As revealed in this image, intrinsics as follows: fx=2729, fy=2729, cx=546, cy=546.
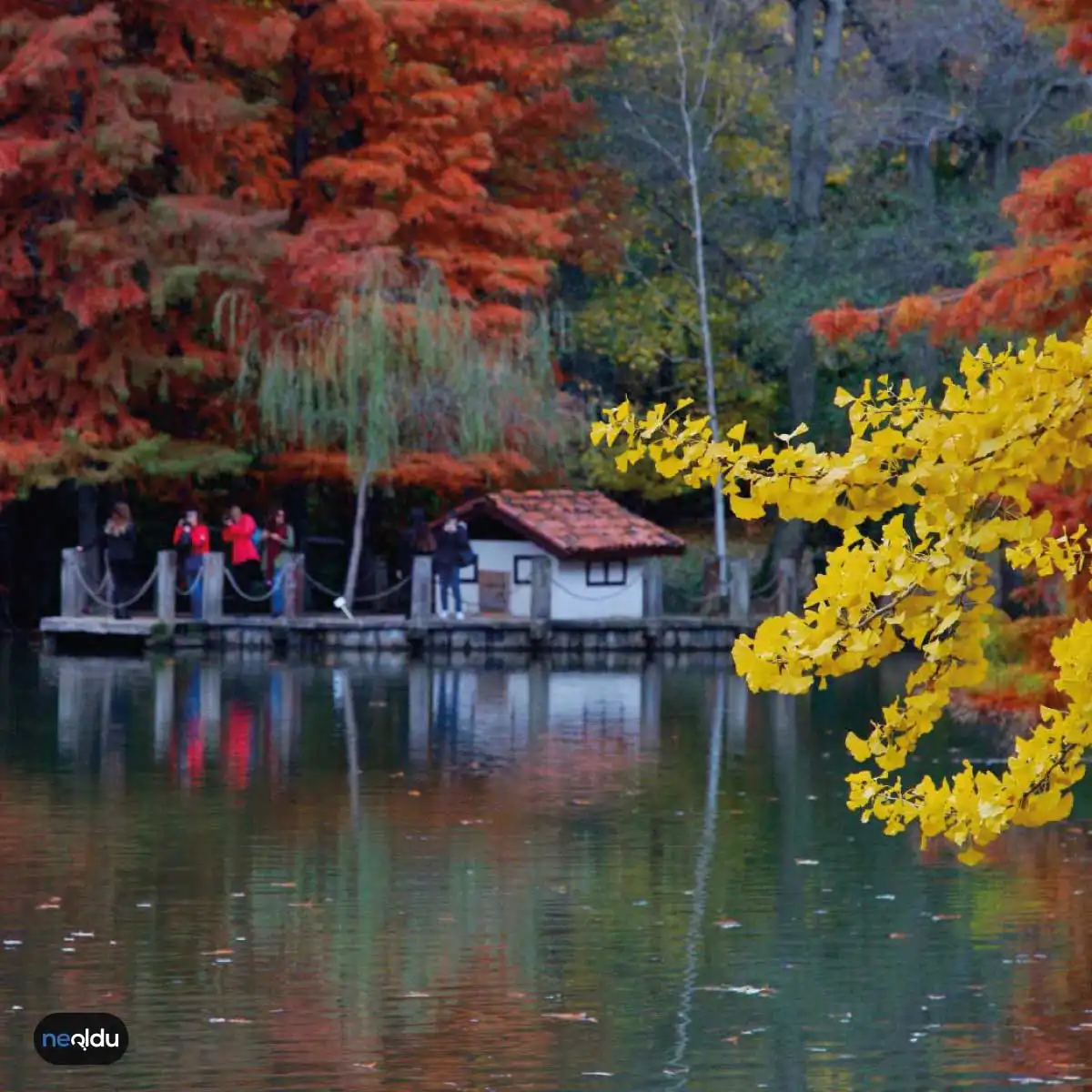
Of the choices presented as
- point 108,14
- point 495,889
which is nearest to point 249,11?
point 108,14

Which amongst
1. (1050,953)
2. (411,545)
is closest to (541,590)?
(411,545)

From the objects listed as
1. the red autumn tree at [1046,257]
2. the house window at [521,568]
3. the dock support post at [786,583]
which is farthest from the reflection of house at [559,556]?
the red autumn tree at [1046,257]

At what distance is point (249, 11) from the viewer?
37.7 meters

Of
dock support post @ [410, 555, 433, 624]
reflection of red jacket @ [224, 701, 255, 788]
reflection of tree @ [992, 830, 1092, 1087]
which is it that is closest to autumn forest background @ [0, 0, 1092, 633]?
dock support post @ [410, 555, 433, 624]

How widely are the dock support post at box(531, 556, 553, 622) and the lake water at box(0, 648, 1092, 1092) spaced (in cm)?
1105

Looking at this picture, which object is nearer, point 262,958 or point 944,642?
point 944,642

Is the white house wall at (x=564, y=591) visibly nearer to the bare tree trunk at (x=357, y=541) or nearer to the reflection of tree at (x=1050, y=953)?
the bare tree trunk at (x=357, y=541)

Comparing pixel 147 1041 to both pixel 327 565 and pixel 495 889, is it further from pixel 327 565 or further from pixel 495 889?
pixel 327 565

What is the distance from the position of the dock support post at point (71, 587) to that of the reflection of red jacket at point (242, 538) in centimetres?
224

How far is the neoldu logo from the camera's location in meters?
10.5

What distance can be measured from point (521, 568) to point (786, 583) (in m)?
3.82

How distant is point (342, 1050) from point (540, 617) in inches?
956

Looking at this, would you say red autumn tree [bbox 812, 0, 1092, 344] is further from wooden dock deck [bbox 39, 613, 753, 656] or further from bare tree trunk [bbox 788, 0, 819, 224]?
bare tree trunk [bbox 788, 0, 819, 224]

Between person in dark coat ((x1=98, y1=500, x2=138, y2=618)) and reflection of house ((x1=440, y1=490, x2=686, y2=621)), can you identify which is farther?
reflection of house ((x1=440, y1=490, x2=686, y2=621))
